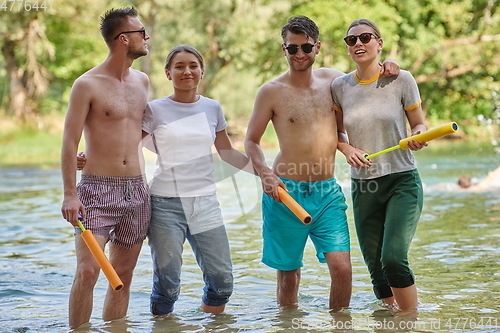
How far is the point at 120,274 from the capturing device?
17.0ft

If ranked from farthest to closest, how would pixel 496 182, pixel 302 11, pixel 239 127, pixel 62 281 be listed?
1. pixel 239 127
2. pixel 302 11
3. pixel 496 182
4. pixel 62 281

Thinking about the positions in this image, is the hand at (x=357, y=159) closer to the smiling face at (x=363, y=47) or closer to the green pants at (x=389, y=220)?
the green pants at (x=389, y=220)

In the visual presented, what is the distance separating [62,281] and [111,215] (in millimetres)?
2658

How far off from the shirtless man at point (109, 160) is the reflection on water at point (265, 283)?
0.55m

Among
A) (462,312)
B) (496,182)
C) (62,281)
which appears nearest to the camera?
(462,312)

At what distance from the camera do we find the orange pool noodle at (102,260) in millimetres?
4547

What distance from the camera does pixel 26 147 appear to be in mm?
31062

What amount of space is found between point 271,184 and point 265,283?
2.09 metres

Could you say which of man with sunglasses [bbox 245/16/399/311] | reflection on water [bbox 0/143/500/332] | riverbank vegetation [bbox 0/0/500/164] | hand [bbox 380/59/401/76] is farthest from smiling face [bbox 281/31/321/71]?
riverbank vegetation [bbox 0/0/500/164]

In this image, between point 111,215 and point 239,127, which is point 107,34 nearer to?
point 111,215

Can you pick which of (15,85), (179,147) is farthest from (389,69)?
(15,85)

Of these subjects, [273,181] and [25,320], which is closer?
[273,181]

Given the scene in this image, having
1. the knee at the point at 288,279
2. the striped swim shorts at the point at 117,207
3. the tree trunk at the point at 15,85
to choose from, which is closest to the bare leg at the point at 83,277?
the striped swim shorts at the point at 117,207

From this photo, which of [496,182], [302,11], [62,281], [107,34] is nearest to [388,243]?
[107,34]
